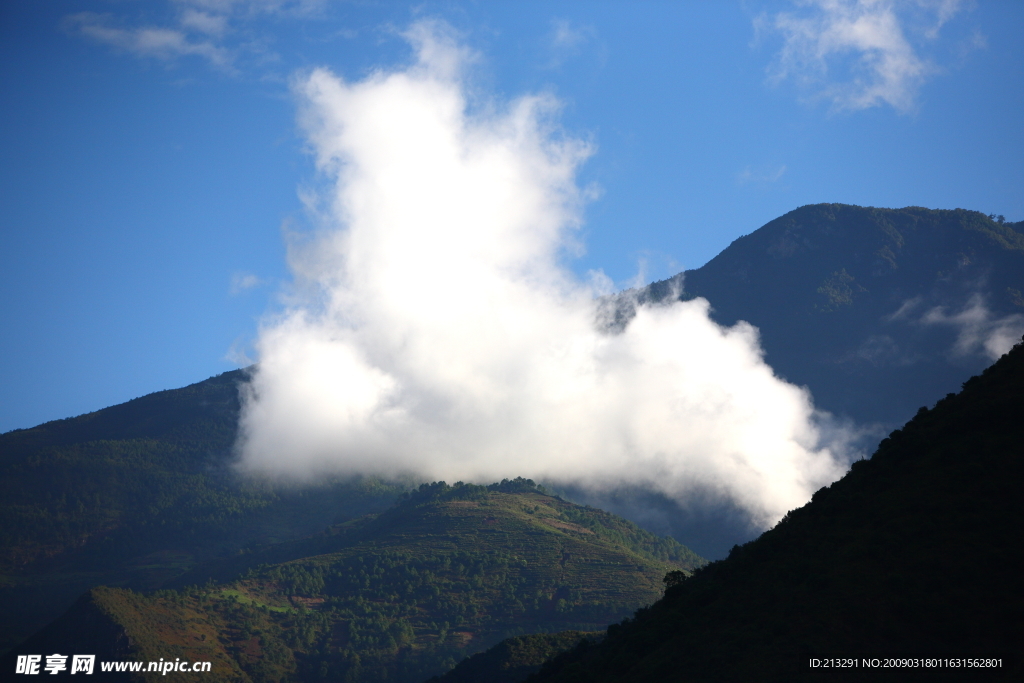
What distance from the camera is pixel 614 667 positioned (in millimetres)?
61125

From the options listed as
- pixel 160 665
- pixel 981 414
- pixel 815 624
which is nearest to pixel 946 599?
pixel 815 624

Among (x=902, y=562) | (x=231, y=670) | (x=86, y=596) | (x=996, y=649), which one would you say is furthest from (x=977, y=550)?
(x=86, y=596)

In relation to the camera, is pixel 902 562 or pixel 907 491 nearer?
pixel 902 562

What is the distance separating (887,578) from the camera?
46875 mm

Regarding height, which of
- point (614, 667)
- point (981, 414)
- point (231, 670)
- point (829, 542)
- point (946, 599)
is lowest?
point (231, 670)

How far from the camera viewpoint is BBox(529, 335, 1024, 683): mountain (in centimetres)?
4209

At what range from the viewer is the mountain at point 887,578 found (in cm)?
4209

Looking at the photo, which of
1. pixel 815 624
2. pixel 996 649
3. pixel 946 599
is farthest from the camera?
pixel 815 624

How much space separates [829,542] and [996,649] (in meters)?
16.0

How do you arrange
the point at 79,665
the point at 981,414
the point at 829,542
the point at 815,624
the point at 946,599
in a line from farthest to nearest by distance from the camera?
the point at 79,665, the point at 981,414, the point at 829,542, the point at 815,624, the point at 946,599

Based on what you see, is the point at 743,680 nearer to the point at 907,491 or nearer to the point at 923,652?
the point at 923,652

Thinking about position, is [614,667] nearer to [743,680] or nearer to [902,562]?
[743,680]

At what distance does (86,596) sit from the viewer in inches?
7333

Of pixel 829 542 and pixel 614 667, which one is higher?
pixel 829 542
